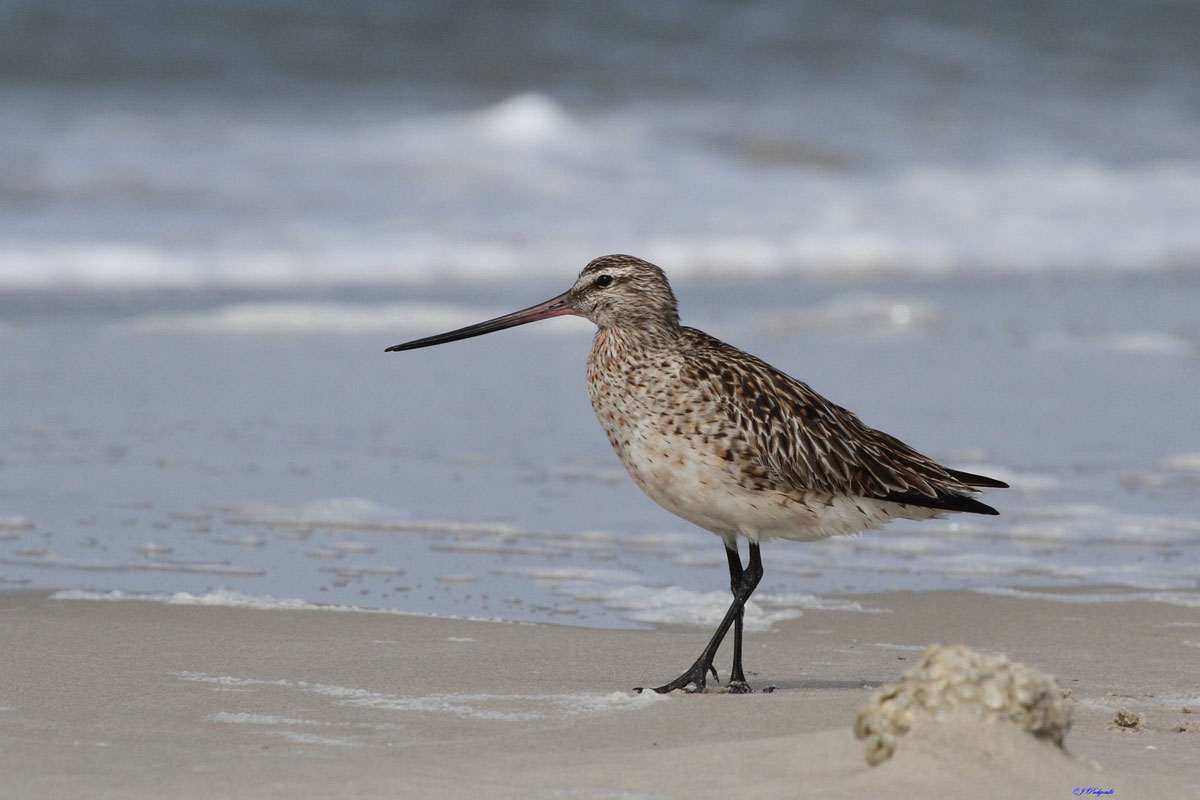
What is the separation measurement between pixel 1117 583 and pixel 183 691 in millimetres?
3533

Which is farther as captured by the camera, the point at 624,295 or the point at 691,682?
the point at 624,295

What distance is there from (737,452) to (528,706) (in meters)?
1.01

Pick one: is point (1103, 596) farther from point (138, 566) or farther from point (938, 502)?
point (138, 566)

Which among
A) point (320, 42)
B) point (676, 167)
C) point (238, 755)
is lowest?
point (238, 755)

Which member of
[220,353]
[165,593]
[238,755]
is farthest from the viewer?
[220,353]

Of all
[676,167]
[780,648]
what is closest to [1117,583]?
[780,648]

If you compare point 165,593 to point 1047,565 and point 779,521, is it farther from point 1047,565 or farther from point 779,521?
point 1047,565

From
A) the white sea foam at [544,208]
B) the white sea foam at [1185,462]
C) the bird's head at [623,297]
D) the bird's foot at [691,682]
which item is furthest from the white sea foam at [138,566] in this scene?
the white sea foam at [544,208]

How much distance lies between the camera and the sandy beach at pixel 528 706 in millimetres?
3674

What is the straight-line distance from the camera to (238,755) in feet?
13.3

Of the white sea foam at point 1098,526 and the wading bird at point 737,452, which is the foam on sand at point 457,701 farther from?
the white sea foam at point 1098,526

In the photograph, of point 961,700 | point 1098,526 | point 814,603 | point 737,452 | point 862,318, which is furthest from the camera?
point 862,318

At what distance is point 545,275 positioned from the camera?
61.2ft

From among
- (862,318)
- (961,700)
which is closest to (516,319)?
(961,700)
